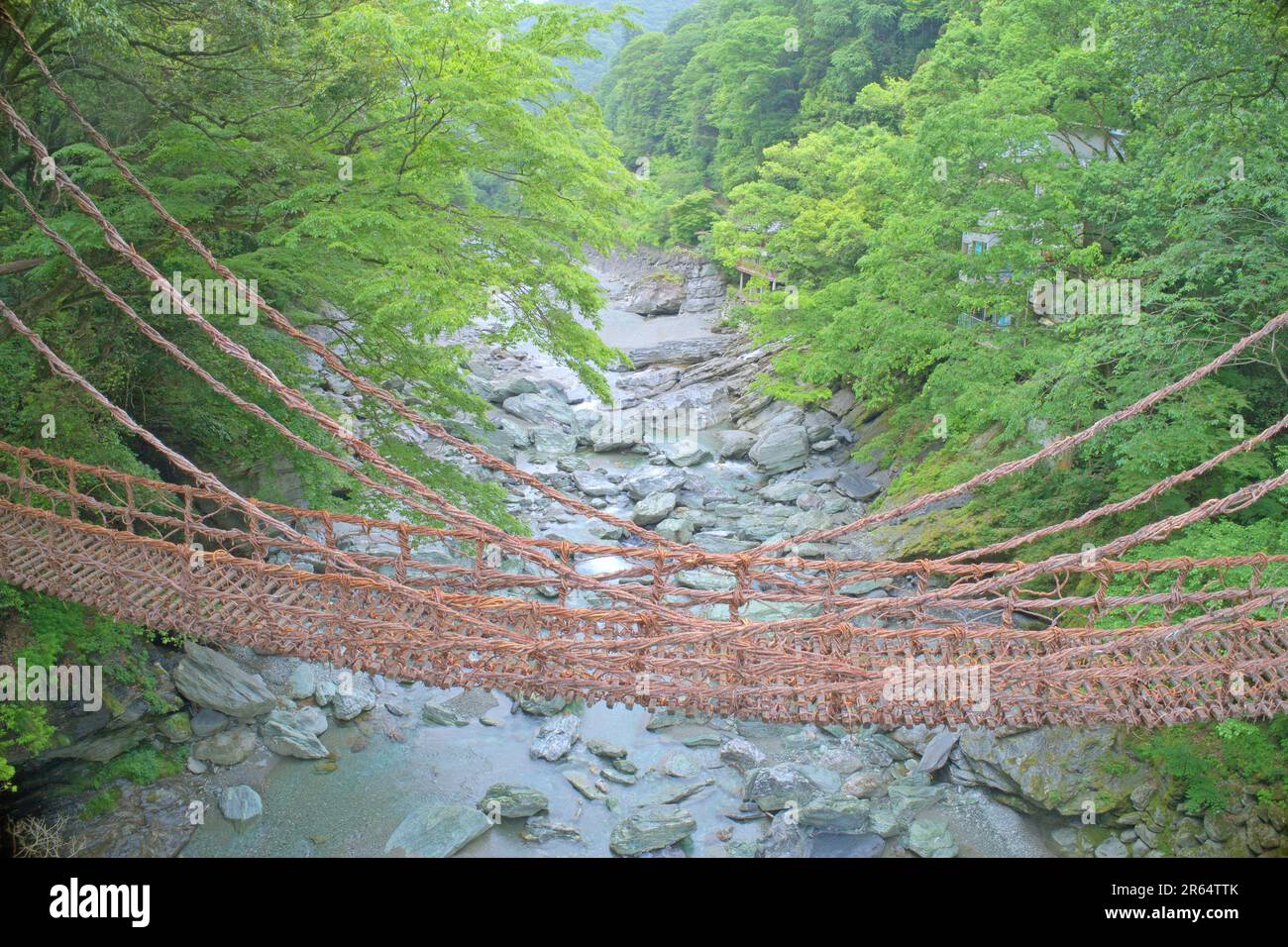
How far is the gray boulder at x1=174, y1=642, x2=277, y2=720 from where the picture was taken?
655cm

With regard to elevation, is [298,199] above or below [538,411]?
below

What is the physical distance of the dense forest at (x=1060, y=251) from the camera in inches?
238

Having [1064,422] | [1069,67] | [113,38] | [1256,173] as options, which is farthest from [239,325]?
[1069,67]

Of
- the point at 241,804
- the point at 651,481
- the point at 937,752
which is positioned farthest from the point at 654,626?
the point at 651,481

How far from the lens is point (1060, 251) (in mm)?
7684

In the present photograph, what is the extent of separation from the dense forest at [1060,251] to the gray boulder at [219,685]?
5.98 m

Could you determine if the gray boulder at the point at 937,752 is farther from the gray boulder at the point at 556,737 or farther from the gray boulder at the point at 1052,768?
the gray boulder at the point at 556,737

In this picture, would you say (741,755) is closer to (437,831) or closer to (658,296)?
(437,831)

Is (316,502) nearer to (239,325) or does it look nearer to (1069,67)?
(239,325)

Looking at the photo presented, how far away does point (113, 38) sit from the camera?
5105mm

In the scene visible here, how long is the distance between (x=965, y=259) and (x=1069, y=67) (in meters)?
2.19

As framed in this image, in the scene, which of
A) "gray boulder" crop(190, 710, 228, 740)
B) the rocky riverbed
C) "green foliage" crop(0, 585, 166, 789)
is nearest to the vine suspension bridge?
the rocky riverbed

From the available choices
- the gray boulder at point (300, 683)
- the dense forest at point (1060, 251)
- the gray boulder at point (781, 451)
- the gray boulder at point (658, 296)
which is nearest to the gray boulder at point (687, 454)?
the gray boulder at point (781, 451)

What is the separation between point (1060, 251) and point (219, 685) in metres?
7.64
